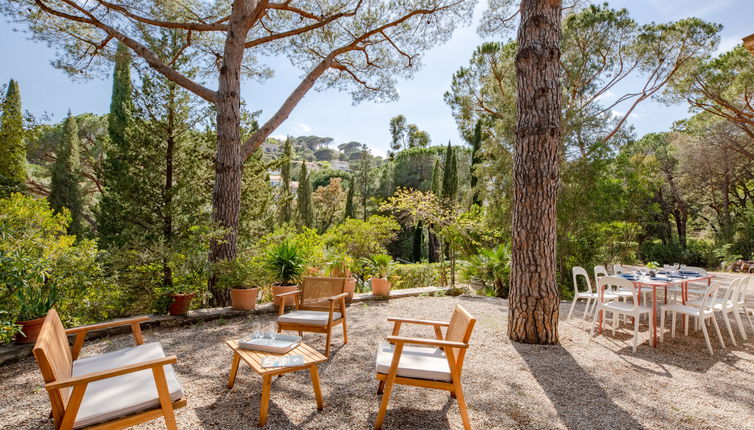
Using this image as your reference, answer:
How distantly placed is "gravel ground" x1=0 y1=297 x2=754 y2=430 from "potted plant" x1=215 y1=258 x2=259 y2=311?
762mm

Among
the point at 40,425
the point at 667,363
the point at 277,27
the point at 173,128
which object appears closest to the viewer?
the point at 40,425

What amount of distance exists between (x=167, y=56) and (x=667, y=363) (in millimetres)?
8660

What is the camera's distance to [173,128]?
6805mm

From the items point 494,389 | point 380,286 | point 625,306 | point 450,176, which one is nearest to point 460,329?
point 494,389

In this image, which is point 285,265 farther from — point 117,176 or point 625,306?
point 625,306

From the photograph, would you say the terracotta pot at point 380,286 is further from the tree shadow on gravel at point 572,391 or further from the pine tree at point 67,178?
the pine tree at point 67,178

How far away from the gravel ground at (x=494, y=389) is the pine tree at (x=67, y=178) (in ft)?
→ 42.2

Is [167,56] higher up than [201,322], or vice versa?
[167,56]

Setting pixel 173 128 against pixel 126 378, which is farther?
pixel 173 128

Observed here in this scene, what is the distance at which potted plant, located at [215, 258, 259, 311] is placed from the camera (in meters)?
5.17

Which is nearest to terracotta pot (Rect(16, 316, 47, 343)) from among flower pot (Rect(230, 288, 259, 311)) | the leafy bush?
flower pot (Rect(230, 288, 259, 311))

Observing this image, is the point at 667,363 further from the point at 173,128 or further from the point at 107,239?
the point at 107,239

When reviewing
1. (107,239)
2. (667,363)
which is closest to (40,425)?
(667,363)

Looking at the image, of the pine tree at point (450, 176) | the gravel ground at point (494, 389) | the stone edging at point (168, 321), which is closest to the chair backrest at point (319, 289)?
the gravel ground at point (494, 389)
